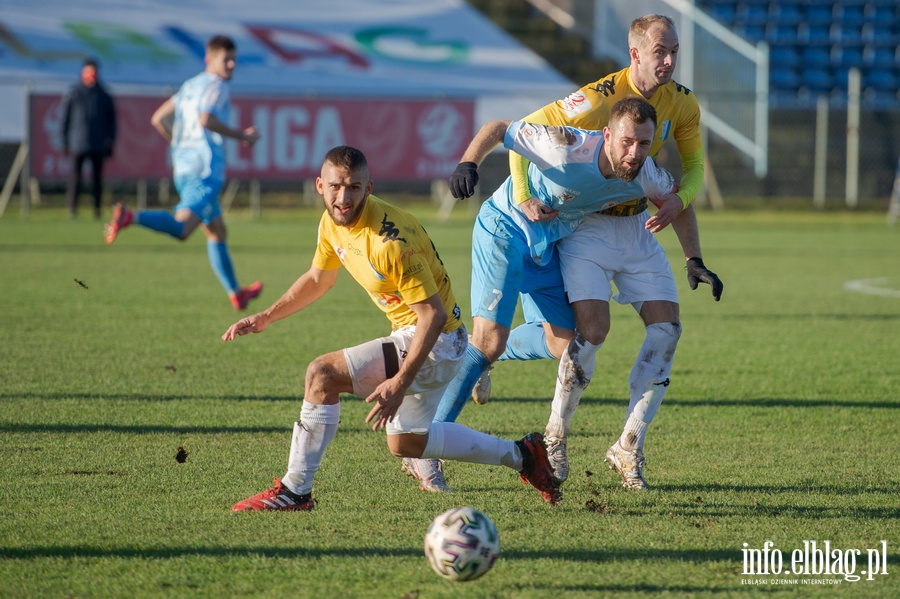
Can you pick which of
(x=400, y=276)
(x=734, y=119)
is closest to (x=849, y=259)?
(x=734, y=119)

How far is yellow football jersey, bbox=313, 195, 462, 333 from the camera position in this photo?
4355 millimetres

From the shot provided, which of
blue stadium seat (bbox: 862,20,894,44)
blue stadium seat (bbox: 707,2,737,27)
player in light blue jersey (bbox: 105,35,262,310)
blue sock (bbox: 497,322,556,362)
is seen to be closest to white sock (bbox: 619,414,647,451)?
blue sock (bbox: 497,322,556,362)

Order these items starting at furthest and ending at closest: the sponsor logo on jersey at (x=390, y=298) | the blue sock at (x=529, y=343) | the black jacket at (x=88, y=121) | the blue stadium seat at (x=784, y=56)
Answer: the blue stadium seat at (x=784, y=56)
the black jacket at (x=88, y=121)
the blue sock at (x=529, y=343)
the sponsor logo on jersey at (x=390, y=298)

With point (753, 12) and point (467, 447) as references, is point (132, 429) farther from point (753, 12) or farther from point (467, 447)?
point (753, 12)

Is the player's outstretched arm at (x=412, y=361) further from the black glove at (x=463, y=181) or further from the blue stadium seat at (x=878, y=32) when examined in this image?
the blue stadium seat at (x=878, y=32)

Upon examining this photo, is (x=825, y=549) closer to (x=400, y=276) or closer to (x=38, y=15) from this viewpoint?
(x=400, y=276)

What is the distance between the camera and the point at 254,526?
428cm

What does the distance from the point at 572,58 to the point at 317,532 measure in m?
26.2

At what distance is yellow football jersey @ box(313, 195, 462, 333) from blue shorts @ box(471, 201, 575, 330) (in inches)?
20.4

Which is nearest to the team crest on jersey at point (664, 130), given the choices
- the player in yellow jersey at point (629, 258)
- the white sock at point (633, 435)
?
the player in yellow jersey at point (629, 258)

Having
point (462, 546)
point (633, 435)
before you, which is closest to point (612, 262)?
point (633, 435)

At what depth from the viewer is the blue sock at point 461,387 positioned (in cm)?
516

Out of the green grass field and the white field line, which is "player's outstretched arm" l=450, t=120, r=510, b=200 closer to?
the green grass field

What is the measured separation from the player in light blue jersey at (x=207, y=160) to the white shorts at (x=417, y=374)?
5761 millimetres
